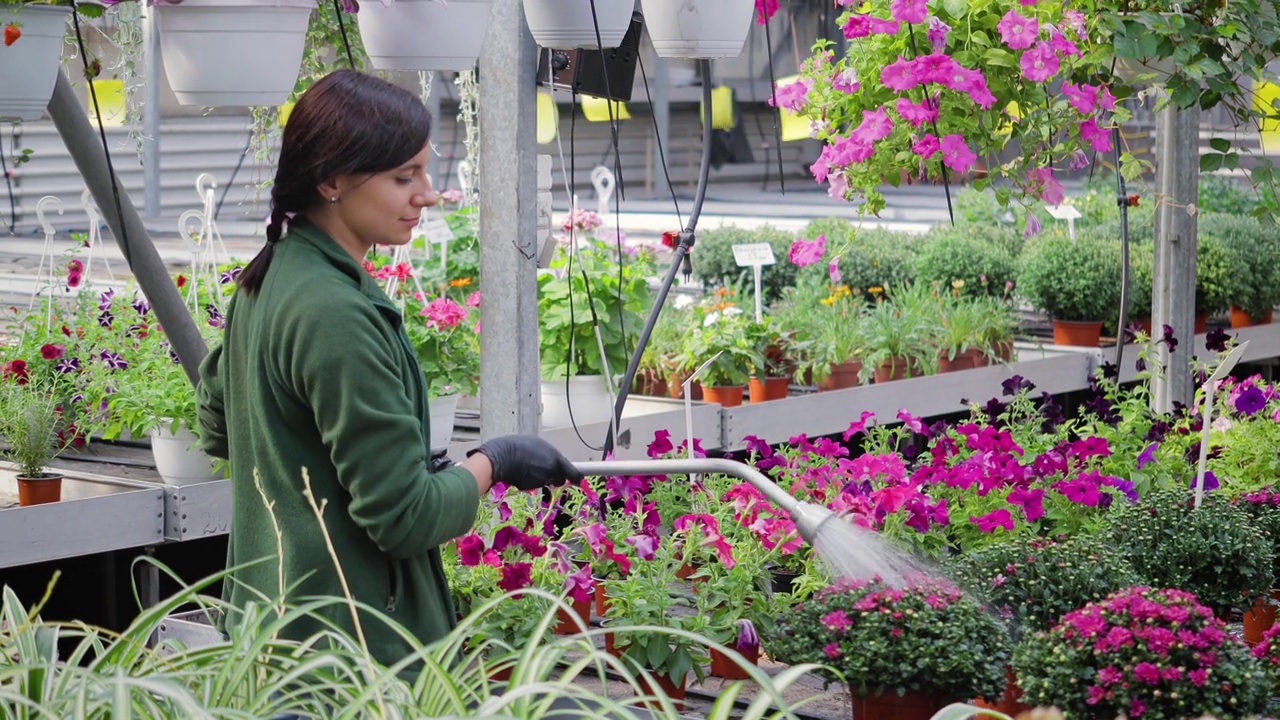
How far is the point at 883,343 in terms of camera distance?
4.69 meters

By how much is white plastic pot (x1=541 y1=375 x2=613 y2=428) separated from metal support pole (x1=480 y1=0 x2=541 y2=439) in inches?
66.0

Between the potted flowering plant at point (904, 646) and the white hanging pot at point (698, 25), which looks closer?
the potted flowering plant at point (904, 646)

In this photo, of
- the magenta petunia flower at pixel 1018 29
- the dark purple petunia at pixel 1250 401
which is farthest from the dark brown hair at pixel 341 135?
the dark purple petunia at pixel 1250 401

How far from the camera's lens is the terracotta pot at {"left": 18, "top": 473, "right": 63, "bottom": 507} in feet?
10.4

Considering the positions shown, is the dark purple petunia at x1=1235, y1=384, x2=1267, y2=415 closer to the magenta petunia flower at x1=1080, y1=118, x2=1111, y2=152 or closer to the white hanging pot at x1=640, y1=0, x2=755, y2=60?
the magenta petunia flower at x1=1080, y1=118, x2=1111, y2=152

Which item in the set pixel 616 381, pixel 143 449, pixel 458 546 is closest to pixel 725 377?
pixel 616 381

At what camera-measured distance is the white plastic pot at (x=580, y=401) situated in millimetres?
4051

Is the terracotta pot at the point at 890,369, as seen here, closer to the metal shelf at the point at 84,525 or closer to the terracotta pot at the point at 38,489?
the metal shelf at the point at 84,525

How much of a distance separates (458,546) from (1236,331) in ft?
11.9

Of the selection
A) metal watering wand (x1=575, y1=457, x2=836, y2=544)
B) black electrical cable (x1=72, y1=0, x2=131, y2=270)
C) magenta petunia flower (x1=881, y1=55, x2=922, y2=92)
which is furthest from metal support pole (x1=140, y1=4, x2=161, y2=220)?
metal watering wand (x1=575, y1=457, x2=836, y2=544)

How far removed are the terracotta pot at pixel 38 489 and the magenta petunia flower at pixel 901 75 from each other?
1897 mm

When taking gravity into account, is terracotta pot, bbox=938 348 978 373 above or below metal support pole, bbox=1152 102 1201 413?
below

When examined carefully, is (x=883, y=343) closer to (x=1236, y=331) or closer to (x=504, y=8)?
(x=1236, y=331)

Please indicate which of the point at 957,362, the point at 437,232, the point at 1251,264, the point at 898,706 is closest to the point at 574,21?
the point at 898,706
